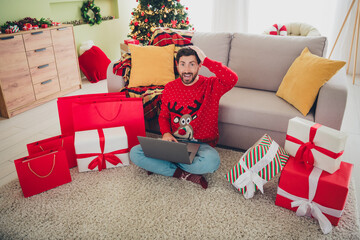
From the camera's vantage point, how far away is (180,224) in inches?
58.0

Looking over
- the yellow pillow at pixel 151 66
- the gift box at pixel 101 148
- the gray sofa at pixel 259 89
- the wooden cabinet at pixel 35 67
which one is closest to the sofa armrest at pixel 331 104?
the gray sofa at pixel 259 89

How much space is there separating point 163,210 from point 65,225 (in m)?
0.54

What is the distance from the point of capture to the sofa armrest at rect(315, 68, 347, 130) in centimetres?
Answer: 175

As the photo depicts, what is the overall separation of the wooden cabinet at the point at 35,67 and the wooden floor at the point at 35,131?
14 cm

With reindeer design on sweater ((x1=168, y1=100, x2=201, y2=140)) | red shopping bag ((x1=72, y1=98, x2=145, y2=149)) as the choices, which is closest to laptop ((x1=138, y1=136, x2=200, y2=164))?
reindeer design on sweater ((x1=168, y1=100, x2=201, y2=140))

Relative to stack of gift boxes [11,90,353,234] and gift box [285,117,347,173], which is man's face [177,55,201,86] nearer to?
stack of gift boxes [11,90,353,234]

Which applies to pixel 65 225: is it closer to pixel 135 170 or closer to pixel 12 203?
pixel 12 203

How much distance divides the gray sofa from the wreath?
2.25 meters

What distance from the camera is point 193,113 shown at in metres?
1.85

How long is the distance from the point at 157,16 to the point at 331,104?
286cm

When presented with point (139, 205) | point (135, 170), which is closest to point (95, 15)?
point (135, 170)

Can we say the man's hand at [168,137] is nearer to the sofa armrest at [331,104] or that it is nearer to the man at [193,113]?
the man at [193,113]

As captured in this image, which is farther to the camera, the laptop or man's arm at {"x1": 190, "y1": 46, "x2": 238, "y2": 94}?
man's arm at {"x1": 190, "y1": 46, "x2": 238, "y2": 94}

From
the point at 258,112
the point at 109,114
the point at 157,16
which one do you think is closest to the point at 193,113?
the point at 258,112
